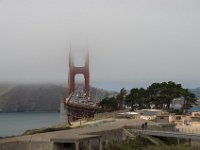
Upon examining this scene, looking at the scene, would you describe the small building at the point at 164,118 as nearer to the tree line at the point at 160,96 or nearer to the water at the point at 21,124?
the tree line at the point at 160,96

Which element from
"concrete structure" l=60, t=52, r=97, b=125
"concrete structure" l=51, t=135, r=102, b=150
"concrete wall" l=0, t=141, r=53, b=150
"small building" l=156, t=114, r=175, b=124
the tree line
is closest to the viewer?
"concrete structure" l=51, t=135, r=102, b=150

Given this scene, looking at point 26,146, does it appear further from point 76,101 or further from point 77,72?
point 77,72

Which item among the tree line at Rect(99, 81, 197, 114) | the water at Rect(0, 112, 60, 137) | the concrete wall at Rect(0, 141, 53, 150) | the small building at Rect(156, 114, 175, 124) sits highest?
the tree line at Rect(99, 81, 197, 114)

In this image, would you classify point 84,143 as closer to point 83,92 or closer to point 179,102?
point 179,102

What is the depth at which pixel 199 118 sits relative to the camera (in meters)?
43.3

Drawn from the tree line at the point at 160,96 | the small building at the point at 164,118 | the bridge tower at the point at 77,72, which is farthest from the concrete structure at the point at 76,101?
the small building at the point at 164,118

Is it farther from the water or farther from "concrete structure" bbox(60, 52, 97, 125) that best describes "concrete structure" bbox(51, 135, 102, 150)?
"concrete structure" bbox(60, 52, 97, 125)

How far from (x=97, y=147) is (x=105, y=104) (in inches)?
1964

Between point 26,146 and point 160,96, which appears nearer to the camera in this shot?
point 26,146

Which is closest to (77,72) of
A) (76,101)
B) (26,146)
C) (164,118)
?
(76,101)

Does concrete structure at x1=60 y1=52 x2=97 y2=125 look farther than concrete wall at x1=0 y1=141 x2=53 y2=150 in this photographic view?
Yes

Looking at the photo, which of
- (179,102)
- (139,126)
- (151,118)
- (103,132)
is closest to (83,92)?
(179,102)

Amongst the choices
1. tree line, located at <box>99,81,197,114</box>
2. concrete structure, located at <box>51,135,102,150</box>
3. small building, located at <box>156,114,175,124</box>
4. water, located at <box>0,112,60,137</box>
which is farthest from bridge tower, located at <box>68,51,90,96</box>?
concrete structure, located at <box>51,135,102,150</box>

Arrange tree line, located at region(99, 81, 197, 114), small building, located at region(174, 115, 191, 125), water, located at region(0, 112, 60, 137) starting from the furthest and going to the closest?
water, located at region(0, 112, 60, 137)
tree line, located at region(99, 81, 197, 114)
small building, located at region(174, 115, 191, 125)
